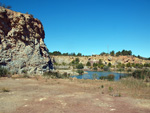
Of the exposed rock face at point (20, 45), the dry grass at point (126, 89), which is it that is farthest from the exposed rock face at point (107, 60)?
the dry grass at point (126, 89)

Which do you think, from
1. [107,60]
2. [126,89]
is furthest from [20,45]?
[107,60]

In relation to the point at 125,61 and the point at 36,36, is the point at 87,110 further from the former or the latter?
the point at 125,61

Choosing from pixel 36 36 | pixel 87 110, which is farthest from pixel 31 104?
pixel 36 36

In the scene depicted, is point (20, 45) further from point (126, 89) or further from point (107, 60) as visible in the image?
point (107, 60)

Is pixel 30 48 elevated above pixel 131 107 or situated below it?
above

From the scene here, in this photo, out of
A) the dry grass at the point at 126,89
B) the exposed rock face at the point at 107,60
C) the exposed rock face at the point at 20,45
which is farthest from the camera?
the exposed rock face at the point at 107,60

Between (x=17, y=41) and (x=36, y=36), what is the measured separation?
10.6 feet

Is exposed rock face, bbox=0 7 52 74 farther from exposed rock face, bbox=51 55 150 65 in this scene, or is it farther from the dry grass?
exposed rock face, bbox=51 55 150 65

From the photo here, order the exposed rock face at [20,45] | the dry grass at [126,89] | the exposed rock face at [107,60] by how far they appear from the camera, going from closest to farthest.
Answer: the dry grass at [126,89] → the exposed rock face at [20,45] → the exposed rock face at [107,60]

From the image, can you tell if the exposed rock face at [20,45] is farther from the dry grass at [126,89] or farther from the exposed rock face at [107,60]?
the exposed rock face at [107,60]

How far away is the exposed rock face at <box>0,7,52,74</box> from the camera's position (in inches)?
727

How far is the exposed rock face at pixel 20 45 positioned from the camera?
18469 millimetres

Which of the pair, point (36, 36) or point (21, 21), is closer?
point (21, 21)

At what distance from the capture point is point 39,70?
66.2ft
